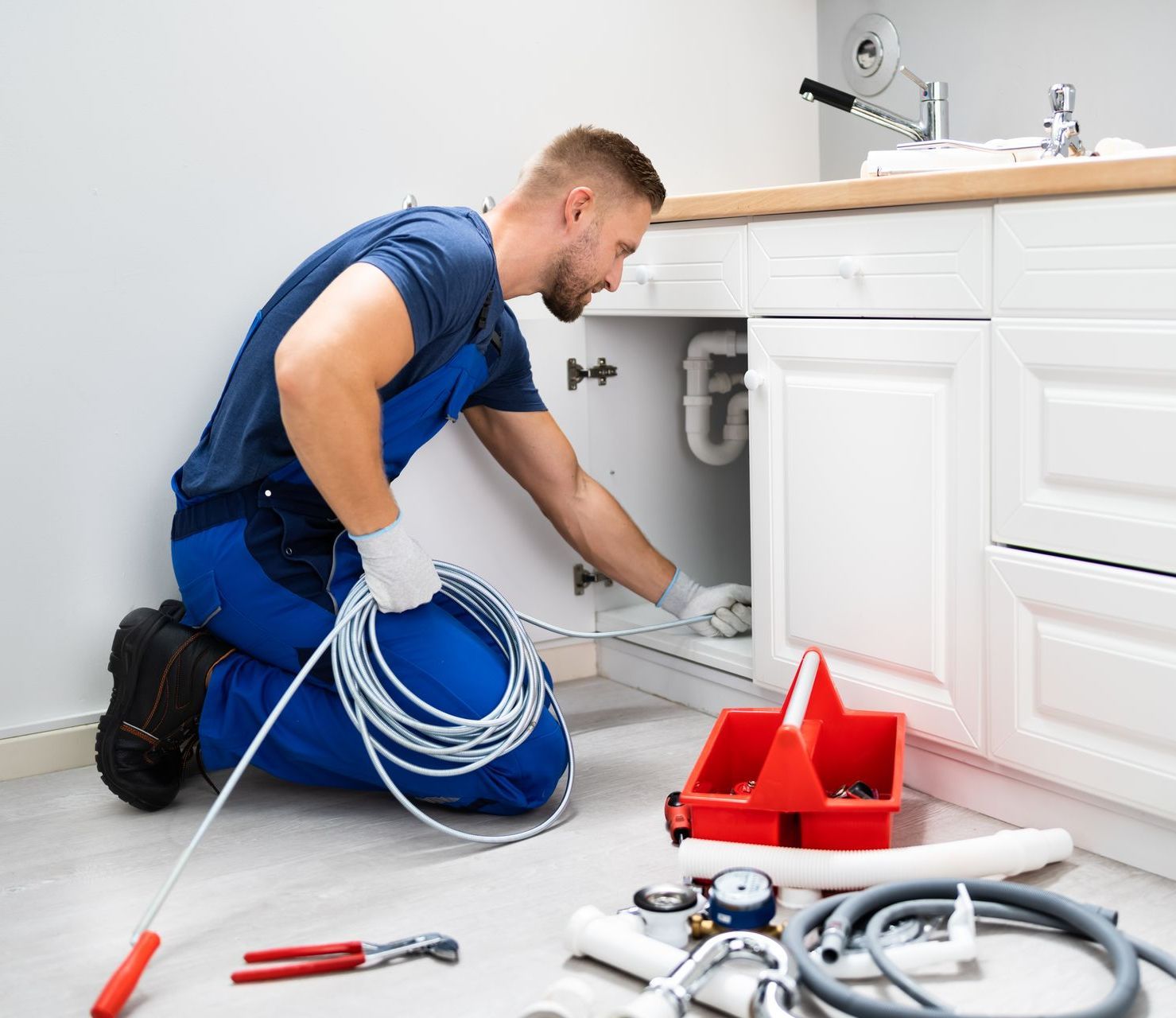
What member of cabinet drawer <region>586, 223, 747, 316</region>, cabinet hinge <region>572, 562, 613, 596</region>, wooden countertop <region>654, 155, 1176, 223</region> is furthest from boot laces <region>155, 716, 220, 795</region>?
wooden countertop <region>654, 155, 1176, 223</region>

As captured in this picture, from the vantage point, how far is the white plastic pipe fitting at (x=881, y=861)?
1654 mm

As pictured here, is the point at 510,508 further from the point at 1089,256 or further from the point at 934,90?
the point at 1089,256

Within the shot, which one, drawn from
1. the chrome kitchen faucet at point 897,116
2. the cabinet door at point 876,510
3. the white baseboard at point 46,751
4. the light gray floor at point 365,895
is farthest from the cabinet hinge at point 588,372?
the white baseboard at point 46,751

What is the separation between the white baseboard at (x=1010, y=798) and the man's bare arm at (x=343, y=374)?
3.04ft

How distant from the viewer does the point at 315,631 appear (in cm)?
210

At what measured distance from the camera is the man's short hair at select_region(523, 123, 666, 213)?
210 centimetres

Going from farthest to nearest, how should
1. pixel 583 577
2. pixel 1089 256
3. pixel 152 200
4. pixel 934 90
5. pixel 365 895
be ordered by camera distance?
1. pixel 583 577
2. pixel 934 90
3. pixel 152 200
4. pixel 365 895
5. pixel 1089 256

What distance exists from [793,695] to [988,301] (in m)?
0.64

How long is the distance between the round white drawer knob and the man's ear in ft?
1.42

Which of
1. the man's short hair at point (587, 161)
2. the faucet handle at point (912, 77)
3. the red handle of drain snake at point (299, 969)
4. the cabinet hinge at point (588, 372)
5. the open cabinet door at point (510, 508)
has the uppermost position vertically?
the faucet handle at point (912, 77)

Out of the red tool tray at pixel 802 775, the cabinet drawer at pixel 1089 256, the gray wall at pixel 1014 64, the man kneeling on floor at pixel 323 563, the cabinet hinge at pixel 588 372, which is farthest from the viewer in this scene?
the cabinet hinge at pixel 588 372

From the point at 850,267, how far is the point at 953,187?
0.23m

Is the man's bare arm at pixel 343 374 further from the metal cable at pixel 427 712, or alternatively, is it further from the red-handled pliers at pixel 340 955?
the red-handled pliers at pixel 340 955

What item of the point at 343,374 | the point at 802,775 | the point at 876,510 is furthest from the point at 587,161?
the point at 802,775
